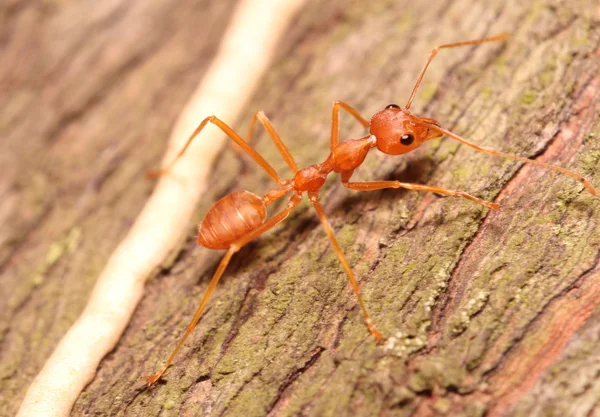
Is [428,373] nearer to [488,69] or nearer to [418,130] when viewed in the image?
[418,130]

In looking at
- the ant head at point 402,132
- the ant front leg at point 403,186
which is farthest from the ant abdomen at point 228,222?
the ant head at point 402,132

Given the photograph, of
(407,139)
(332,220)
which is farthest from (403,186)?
(332,220)

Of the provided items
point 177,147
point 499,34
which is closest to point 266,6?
point 177,147

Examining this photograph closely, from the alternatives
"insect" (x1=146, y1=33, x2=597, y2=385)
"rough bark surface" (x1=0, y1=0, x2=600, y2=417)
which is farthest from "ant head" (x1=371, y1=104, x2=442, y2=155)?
"rough bark surface" (x1=0, y1=0, x2=600, y2=417)

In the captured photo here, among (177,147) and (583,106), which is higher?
(177,147)

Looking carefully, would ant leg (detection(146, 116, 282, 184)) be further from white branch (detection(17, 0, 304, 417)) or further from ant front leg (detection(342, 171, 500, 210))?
ant front leg (detection(342, 171, 500, 210))

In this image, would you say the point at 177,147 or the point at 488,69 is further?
the point at 177,147

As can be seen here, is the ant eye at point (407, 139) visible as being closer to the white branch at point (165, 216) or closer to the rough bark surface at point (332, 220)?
the rough bark surface at point (332, 220)
